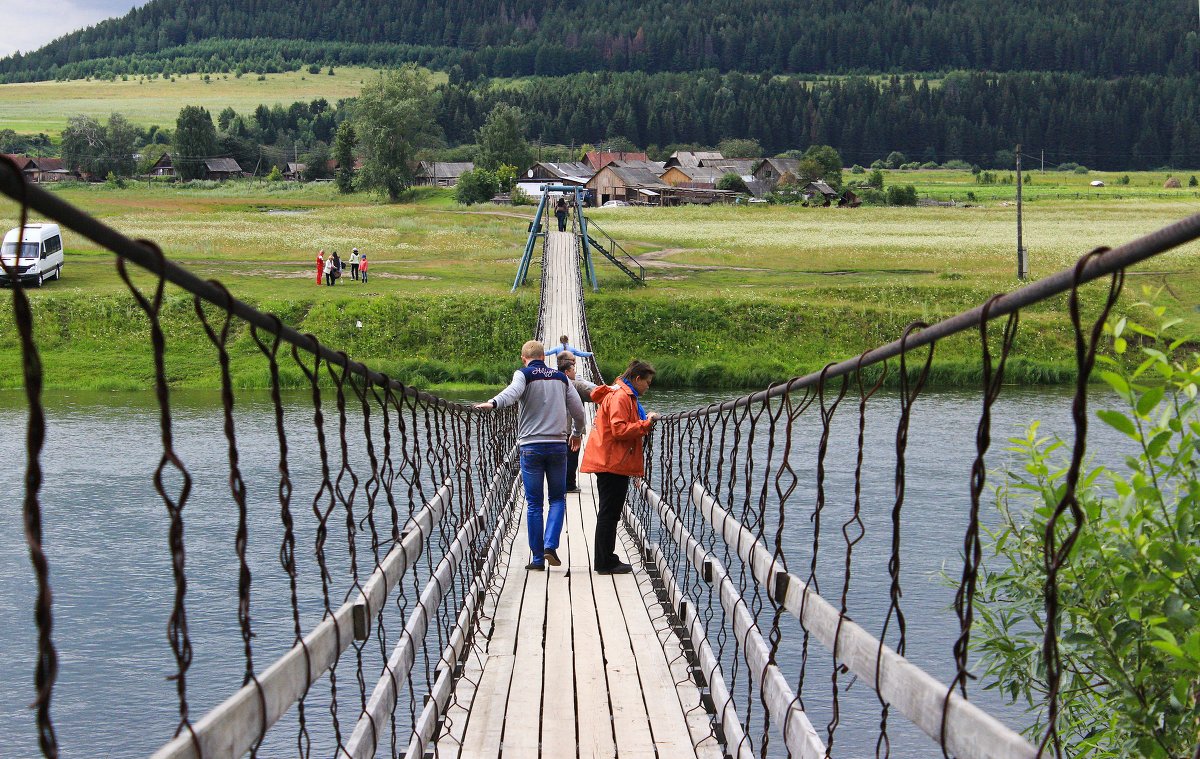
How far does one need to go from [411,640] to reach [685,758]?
111cm

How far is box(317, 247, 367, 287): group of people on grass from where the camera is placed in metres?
35.8

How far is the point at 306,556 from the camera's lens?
590 inches

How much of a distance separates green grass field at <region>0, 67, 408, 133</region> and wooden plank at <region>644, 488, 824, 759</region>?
5908 inches

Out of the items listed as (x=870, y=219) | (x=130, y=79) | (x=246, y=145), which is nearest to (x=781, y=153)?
(x=246, y=145)

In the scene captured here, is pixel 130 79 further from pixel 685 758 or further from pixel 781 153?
pixel 685 758

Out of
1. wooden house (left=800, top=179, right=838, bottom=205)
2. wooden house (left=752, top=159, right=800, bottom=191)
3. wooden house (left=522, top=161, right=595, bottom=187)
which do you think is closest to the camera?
wooden house (left=800, top=179, right=838, bottom=205)

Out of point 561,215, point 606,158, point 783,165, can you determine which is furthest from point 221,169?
point 561,215

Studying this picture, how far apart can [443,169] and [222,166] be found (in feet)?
61.9

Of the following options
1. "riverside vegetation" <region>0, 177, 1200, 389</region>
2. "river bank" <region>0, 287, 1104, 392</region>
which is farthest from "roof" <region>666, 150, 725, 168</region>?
"river bank" <region>0, 287, 1104, 392</region>

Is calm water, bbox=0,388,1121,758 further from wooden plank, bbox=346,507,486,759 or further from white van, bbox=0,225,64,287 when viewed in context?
white van, bbox=0,225,64,287

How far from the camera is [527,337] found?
3092 cm

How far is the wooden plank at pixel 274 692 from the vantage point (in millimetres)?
2188

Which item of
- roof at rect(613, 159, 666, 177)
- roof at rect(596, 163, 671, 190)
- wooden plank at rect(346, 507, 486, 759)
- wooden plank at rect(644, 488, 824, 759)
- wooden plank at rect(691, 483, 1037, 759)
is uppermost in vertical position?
roof at rect(613, 159, 666, 177)

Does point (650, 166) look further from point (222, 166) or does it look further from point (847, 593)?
point (847, 593)
